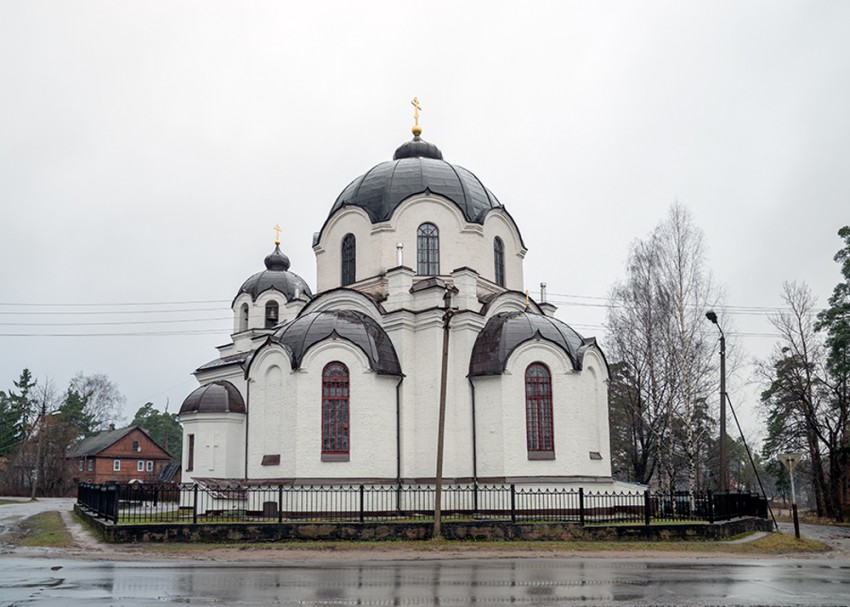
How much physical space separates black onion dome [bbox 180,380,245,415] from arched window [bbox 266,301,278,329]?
7.23 m

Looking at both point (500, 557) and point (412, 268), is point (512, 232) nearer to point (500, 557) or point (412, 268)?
point (412, 268)

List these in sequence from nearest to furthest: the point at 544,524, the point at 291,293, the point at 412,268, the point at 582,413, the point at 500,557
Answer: the point at 500,557, the point at 544,524, the point at 582,413, the point at 412,268, the point at 291,293

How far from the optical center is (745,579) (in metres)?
12.1

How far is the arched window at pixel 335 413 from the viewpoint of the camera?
22781 mm

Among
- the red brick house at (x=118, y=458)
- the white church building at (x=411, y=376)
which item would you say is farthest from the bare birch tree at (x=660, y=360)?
the red brick house at (x=118, y=458)

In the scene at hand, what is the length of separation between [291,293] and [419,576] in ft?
80.6

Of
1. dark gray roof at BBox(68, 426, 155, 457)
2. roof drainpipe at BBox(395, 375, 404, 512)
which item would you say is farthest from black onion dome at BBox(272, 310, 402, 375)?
dark gray roof at BBox(68, 426, 155, 457)

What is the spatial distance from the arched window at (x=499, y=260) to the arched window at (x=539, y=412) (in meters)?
5.72

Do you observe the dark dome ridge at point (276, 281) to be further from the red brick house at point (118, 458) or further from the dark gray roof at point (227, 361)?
the red brick house at point (118, 458)

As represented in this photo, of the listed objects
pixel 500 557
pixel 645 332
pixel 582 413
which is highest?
pixel 645 332

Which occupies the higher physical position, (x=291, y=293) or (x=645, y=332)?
(x=291, y=293)

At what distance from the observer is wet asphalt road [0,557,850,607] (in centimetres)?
981

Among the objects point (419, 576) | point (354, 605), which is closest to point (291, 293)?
point (419, 576)

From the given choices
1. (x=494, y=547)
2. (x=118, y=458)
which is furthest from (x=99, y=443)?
(x=494, y=547)
